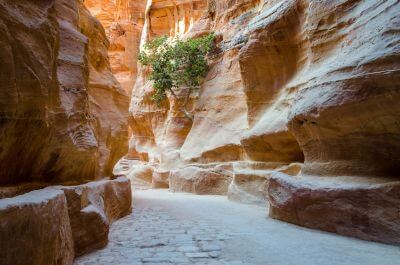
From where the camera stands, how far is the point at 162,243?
4879mm

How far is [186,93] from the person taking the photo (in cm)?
1836

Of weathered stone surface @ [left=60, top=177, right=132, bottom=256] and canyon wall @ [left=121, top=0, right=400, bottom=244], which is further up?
canyon wall @ [left=121, top=0, right=400, bottom=244]

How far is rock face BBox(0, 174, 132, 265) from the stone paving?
0.94 feet

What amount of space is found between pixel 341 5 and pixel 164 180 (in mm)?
13099

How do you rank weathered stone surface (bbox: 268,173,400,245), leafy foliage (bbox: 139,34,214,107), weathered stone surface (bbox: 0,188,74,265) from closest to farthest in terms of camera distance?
1. weathered stone surface (bbox: 0,188,74,265)
2. weathered stone surface (bbox: 268,173,400,245)
3. leafy foliage (bbox: 139,34,214,107)

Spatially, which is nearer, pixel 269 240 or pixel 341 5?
pixel 269 240

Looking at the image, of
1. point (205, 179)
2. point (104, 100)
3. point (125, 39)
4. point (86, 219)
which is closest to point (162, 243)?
point (86, 219)

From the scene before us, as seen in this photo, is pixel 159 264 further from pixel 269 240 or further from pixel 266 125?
pixel 266 125

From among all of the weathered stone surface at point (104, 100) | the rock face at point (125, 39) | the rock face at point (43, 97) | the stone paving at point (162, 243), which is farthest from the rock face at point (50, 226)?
the rock face at point (125, 39)

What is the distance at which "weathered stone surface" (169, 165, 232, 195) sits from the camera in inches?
520

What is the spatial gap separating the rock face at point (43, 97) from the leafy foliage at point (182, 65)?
1075cm

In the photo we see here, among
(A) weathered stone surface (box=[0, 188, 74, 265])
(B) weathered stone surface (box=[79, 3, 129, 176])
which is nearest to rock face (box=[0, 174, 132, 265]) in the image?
(A) weathered stone surface (box=[0, 188, 74, 265])

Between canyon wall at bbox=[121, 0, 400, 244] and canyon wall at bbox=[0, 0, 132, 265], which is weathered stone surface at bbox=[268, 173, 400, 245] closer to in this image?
canyon wall at bbox=[121, 0, 400, 244]

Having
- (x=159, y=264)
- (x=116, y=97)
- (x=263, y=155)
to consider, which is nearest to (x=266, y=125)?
(x=263, y=155)
